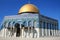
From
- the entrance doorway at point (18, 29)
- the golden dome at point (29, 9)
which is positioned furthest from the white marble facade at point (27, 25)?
the golden dome at point (29, 9)

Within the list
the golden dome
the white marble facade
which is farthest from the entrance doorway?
the golden dome

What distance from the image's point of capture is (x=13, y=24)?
25.3m

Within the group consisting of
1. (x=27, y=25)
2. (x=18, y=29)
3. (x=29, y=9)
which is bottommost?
(x=18, y=29)

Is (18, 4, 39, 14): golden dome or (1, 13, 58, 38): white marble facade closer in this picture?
(1, 13, 58, 38): white marble facade

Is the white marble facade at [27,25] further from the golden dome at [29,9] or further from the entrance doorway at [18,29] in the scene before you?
the golden dome at [29,9]

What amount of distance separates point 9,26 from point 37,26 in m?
4.98

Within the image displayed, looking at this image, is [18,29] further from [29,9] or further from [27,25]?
[29,9]

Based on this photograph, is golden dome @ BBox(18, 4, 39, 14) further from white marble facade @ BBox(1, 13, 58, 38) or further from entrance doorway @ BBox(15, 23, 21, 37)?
entrance doorway @ BBox(15, 23, 21, 37)

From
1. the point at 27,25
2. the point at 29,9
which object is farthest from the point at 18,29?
the point at 29,9

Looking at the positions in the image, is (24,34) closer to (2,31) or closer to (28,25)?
(28,25)

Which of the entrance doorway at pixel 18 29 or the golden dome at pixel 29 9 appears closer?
the entrance doorway at pixel 18 29

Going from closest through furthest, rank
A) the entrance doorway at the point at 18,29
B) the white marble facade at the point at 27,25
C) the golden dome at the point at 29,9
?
1. the white marble facade at the point at 27,25
2. the entrance doorway at the point at 18,29
3. the golden dome at the point at 29,9

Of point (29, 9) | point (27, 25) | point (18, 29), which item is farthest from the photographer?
point (29, 9)

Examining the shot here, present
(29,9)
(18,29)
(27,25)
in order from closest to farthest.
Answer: (27,25) → (18,29) → (29,9)
